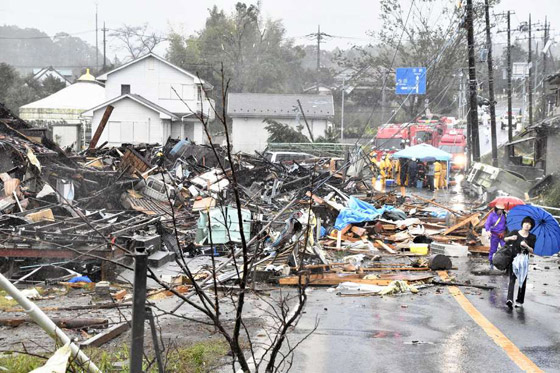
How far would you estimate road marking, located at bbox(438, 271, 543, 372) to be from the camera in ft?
26.2

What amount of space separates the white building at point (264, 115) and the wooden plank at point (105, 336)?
Answer: 4950cm

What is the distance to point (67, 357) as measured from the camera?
14.7 feet

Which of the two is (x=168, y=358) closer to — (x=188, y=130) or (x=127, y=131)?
(x=127, y=131)

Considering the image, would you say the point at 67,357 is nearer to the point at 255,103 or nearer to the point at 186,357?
the point at 186,357

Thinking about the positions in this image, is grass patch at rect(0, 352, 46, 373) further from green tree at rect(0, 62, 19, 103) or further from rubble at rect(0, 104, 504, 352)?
green tree at rect(0, 62, 19, 103)

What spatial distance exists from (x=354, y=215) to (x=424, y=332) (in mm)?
10634

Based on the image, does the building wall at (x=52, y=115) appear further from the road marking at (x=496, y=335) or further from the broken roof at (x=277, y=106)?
the road marking at (x=496, y=335)

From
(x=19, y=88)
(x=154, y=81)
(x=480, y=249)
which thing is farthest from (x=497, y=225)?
(x=19, y=88)

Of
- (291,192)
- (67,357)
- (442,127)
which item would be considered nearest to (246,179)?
(291,192)

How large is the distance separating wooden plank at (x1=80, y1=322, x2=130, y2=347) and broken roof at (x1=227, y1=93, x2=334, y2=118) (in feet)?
163

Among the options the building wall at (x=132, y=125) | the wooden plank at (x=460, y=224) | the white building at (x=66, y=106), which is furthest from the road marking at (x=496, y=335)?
the white building at (x=66, y=106)

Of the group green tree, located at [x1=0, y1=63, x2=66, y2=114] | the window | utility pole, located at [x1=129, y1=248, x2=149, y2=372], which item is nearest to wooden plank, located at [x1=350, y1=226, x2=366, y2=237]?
utility pole, located at [x1=129, y1=248, x2=149, y2=372]

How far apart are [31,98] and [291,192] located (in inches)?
1796

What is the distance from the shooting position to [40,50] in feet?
449
